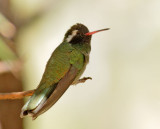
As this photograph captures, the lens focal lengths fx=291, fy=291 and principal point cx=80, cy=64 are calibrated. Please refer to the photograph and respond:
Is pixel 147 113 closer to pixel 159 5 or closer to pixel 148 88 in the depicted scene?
pixel 148 88

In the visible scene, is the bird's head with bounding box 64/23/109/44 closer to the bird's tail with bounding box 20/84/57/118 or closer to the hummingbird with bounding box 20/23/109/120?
the hummingbird with bounding box 20/23/109/120

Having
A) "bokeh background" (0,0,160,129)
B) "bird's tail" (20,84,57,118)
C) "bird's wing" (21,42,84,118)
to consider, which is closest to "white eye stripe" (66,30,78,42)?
"bird's wing" (21,42,84,118)

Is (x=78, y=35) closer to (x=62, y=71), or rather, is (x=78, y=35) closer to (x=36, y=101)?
(x=62, y=71)

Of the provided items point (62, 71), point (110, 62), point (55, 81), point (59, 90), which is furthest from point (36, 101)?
point (110, 62)

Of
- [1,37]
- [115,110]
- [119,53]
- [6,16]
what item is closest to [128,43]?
[119,53]

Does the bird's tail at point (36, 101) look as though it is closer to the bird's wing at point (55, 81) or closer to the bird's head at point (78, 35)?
the bird's wing at point (55, 81)

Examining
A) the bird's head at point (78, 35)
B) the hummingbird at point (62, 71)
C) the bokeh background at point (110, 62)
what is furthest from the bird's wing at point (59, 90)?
the bokeh background at point (110, 62)
